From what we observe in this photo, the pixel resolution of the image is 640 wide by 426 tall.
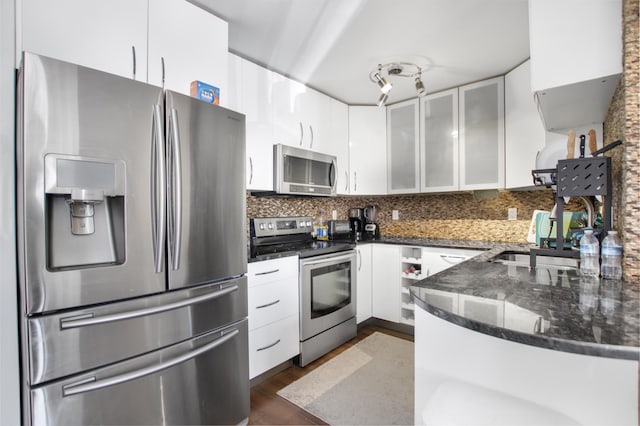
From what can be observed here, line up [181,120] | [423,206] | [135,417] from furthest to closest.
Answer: [423,206], [181,120], [135,417]

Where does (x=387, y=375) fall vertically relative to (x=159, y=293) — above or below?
below

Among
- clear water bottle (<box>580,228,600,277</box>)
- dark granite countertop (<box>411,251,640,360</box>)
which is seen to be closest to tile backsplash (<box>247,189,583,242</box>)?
clear water bottle (<box>580,228,600,277</box>)

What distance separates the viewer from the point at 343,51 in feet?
7.14

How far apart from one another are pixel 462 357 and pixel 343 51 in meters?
2.04

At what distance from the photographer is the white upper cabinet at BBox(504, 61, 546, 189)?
7.61 feet

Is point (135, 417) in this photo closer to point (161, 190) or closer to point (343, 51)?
point (161, 190)

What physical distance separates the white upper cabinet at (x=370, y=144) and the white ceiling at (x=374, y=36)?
0.62 metres

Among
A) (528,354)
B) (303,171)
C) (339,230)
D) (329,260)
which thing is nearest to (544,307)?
(528,354)

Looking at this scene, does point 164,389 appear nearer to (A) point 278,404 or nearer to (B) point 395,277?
(A) point 278,404

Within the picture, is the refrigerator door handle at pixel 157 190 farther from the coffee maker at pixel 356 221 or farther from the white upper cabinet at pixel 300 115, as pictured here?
the coffee maker at pixel 356 221

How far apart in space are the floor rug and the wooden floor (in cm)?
4

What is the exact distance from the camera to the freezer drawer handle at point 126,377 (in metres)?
1.08

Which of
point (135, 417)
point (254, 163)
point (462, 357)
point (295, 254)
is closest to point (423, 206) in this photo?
point (295, 254)

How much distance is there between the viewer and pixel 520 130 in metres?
2.43
